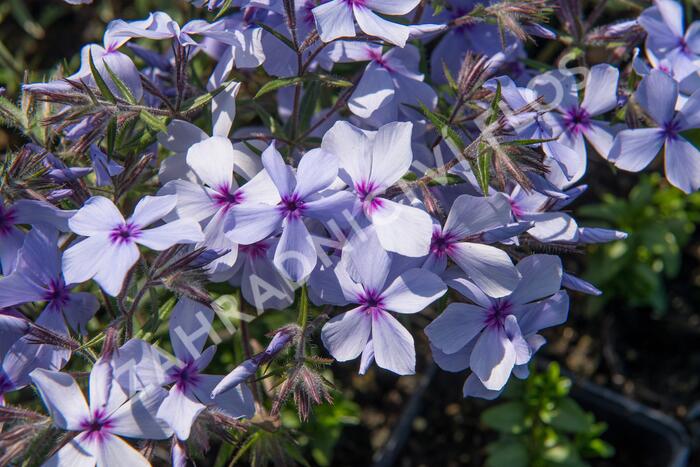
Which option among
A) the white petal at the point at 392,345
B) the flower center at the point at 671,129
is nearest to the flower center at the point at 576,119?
the flower center at the point at 671,129

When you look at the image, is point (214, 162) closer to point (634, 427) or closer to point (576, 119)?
point (576, 119)

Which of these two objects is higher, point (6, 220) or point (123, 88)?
point (123, 88)

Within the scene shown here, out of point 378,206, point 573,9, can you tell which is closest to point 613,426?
point 573,9

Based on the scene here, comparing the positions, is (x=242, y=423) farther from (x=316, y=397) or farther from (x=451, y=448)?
(x=451, y=448)

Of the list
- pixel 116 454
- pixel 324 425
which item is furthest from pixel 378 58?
pixel 324 425

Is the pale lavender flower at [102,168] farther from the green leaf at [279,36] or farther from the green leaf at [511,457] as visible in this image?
the green leaf at [511,457]
